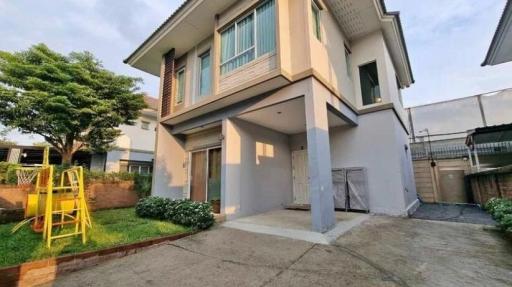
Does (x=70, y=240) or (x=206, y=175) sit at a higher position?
(x=206, y=175)

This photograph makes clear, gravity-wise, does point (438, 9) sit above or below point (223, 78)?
above

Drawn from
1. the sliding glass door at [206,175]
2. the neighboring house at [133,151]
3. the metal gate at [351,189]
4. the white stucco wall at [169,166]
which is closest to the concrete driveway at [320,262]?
the metal gate at [351,189]

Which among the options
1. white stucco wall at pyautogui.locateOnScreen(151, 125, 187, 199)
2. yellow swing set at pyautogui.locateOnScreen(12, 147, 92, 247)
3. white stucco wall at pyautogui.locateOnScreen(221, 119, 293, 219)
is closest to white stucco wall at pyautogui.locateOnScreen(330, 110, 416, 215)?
white stucco wall at pyautogui.locateOnScreen(221, 119, 293, 219)

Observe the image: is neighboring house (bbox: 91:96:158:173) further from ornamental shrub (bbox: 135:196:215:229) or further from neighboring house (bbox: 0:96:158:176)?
ornamental shrub (bbox: 135:196:215:229)

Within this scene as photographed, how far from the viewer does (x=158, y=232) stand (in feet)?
15.8

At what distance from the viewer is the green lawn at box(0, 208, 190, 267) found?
345cm

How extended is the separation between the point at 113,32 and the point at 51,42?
251cm

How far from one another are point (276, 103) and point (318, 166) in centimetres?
208

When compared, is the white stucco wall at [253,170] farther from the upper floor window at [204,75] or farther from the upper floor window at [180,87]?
the upper floor window at [180,87]

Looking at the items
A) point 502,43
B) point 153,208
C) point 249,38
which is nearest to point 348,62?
point 502,43

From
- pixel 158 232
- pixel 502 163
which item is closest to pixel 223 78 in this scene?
pixel 158 232

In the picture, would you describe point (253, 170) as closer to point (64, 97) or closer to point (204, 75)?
point (204, 75)

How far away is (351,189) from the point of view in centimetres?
757

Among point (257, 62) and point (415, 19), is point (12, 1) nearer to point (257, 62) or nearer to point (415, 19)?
point (257, 62)
